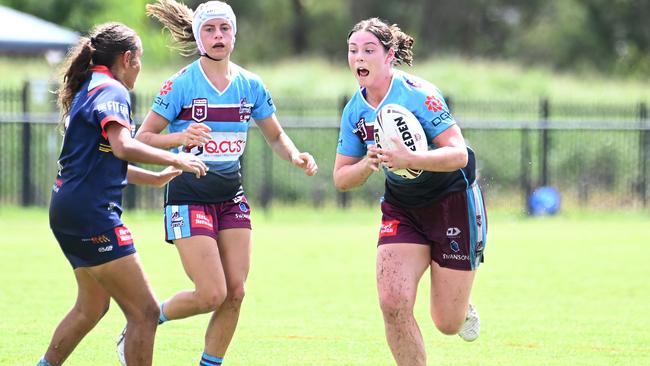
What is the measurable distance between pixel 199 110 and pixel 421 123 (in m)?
1.46

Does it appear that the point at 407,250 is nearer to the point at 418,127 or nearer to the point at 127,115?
the point at 418,127

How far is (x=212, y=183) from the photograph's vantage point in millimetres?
7734

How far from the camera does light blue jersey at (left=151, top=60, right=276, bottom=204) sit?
7.64 meters

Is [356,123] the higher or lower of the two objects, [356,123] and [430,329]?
the higher

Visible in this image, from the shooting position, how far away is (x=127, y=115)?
6566mm

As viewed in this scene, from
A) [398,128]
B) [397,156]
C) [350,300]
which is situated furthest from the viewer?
[350,300]

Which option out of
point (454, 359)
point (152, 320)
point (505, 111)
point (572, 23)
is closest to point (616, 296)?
point (454, 359)

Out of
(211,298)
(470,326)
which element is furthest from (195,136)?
(470,326)

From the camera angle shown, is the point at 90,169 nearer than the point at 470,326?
Yes

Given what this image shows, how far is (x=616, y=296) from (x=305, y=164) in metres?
5.55

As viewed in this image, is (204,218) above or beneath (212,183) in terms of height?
beneath

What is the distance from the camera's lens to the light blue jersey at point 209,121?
7645mm

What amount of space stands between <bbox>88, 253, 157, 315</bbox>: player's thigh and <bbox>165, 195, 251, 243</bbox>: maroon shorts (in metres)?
0.90

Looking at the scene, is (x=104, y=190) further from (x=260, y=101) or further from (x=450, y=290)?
(x=450, y=290)
